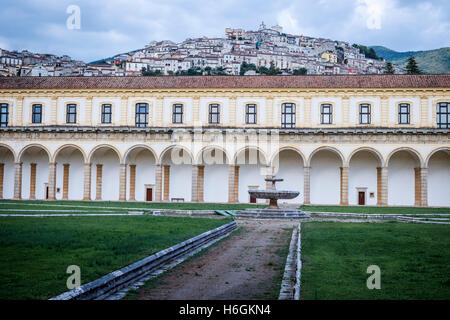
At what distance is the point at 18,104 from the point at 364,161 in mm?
28210

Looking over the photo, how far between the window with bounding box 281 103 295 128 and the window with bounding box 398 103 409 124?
7.91m

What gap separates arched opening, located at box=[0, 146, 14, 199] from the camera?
40219mm

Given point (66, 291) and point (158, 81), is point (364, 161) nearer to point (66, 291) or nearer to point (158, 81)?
point (158, 81)

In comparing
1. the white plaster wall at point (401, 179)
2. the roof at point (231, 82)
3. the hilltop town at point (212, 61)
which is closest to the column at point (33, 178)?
the roof at point (231, 82)

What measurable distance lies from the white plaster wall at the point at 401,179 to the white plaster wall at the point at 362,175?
1.17m

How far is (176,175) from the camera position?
39.4m

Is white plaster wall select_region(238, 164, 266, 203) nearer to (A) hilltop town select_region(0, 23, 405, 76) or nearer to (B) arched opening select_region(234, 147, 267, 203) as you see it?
(B) arched opening select_region(234, 147, 267, 203)

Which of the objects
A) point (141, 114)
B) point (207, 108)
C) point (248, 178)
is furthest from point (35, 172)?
point (248, 178)

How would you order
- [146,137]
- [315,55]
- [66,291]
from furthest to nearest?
[315,55] < [146,137] < [66,291]

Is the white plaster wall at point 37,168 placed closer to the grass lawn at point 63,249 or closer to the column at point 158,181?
the column at point 158,181

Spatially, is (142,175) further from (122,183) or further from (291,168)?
(291,168)

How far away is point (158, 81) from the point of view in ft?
131

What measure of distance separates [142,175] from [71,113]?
25.2 feet

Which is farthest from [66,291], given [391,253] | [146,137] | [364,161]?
[364,161]
